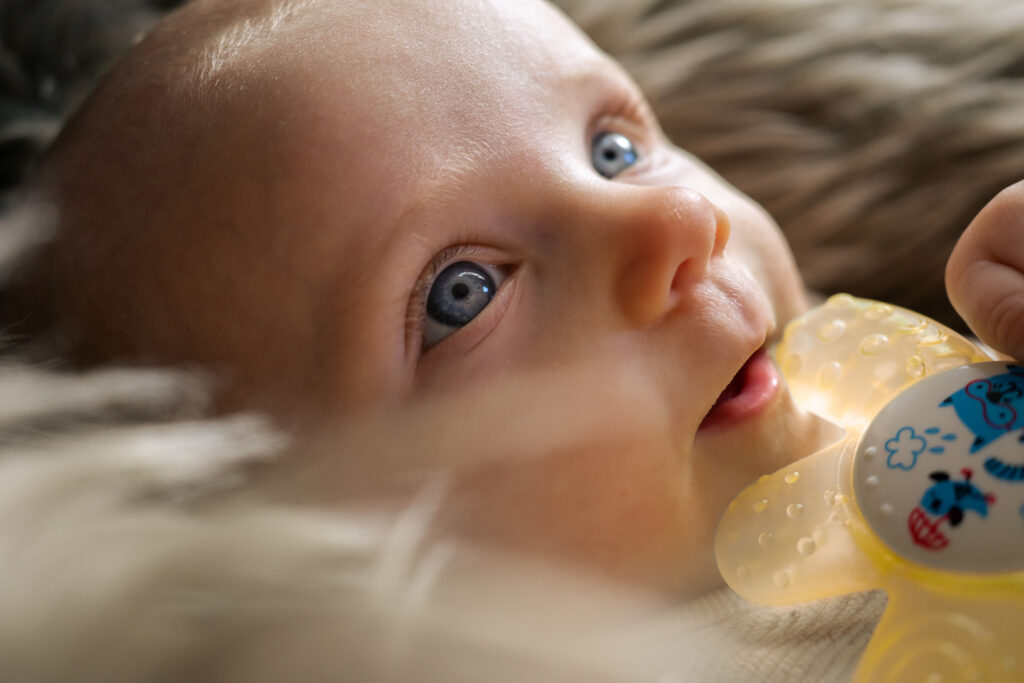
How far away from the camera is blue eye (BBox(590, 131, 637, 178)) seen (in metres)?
0.94

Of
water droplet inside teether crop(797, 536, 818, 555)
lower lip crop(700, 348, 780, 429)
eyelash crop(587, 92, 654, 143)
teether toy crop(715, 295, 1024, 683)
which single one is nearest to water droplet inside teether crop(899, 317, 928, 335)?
teether toy crop(715, 295, 1024, 683)

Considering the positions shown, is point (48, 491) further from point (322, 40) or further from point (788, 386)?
point (788, 386)

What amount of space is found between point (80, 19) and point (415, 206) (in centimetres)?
71

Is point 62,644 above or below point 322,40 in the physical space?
below

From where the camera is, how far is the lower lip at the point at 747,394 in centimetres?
80

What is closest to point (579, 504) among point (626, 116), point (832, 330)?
point (832, 330)

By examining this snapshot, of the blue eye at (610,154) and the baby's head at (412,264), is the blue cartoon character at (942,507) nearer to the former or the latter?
the baby's head at (412,264)

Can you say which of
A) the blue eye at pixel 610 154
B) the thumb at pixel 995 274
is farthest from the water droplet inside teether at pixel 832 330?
the blue eye at pixel 610 154

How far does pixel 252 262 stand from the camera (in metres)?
0.76

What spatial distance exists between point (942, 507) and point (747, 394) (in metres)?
0.22

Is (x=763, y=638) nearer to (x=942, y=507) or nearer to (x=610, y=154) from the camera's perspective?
(x=942, y=507)

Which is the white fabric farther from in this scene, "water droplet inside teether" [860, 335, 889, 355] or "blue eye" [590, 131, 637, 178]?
"blue eye" [590, 131, 637, 178]

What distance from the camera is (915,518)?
24.9 inches

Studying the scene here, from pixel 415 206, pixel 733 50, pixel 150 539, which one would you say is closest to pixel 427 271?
pixel 415 206
